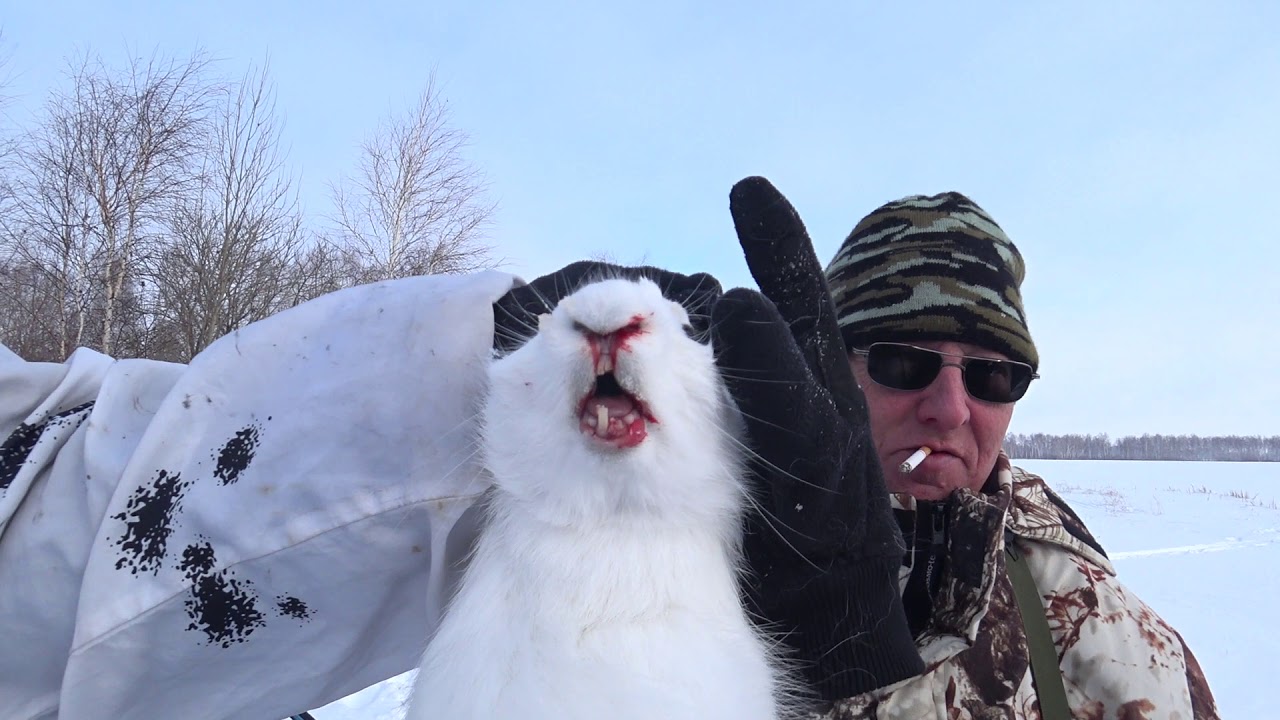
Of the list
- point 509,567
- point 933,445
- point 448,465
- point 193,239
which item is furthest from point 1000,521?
point 193,239

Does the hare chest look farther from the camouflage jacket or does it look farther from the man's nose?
the man's nose

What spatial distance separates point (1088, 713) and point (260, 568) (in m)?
1.82

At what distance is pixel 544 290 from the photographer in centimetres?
171

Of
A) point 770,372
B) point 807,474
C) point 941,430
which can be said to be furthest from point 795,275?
point 941,430

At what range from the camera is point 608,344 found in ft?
4.21

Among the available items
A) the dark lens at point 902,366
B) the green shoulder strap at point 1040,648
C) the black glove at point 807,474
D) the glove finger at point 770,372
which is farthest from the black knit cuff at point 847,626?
the dark lens at point 902,366

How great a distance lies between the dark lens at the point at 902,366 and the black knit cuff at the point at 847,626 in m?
0.64

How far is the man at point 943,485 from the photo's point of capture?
1464 mm

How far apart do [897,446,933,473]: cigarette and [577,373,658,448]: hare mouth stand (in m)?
0.89

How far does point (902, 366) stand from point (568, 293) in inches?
37.1

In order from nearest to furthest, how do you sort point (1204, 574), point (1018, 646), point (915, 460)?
point (1018, 646)
point (915, 460)
point (1204, 574)

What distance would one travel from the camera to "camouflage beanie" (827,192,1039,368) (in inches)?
75.9

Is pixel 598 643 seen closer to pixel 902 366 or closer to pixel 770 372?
pixel 770 372

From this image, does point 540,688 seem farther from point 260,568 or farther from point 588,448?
point 260,568
